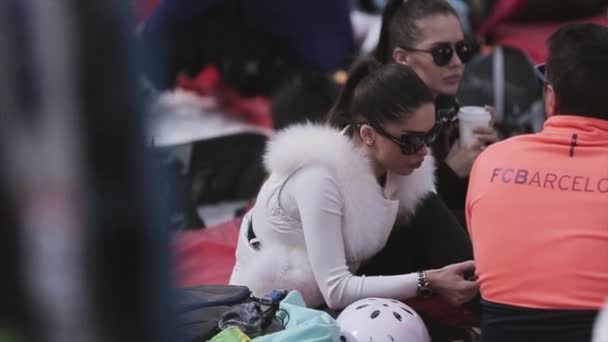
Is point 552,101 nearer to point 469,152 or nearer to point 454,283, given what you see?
point 454,283

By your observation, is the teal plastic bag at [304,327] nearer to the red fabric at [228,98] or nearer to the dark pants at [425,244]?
the dark pants at [425,244]

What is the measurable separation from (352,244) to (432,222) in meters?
0.25

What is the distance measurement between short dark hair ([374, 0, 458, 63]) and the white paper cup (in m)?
0.22

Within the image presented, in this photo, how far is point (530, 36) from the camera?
182 inches

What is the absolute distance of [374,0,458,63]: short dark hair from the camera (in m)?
2.88

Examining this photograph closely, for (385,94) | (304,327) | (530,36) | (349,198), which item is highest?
(385,94)

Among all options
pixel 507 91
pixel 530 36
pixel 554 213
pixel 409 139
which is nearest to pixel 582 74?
pixel 554 213

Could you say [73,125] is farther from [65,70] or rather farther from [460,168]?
[460,168]

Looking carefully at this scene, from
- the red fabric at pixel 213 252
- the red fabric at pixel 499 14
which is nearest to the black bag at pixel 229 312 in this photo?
the red fabric at pixel 213 252

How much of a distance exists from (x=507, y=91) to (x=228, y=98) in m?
1.32

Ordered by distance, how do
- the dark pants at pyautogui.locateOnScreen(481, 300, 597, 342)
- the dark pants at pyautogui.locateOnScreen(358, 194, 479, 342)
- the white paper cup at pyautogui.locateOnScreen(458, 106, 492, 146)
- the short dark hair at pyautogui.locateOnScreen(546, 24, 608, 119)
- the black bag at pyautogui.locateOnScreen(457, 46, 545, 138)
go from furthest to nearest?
the black bag at pyautogui.locateOnScreen(457, 46, 545, 138)
the white paper cup at pyautogui.locateOnScreen(458, 106, 492, 146)
the dark pants at pyautogui.locateOnScreen(358, 194, 479, 342)
the short dark hair at pyautogui.locateOnScreen(546, 24, 608, 119)
the dark pants at pyautogui.locateOnScreen(481, 300, 597, 342)

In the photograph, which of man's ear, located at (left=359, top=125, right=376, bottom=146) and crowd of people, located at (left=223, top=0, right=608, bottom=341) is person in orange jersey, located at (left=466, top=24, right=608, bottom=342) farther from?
man's ear, located at (left=359, top=125, right=376, bottom=146)

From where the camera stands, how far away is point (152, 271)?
1.02m

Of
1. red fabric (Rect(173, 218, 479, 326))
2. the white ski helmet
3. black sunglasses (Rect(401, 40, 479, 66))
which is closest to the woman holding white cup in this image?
black sunglasses (Rect(401, 40, 479, 66))
